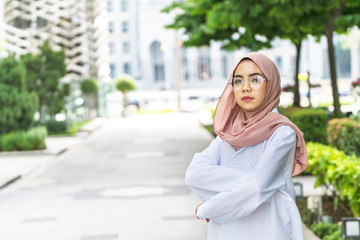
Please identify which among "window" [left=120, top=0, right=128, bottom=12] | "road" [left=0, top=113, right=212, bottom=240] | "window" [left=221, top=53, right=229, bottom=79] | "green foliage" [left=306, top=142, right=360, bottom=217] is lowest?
"road" [left=0, top=113, right=212, bottom=240]

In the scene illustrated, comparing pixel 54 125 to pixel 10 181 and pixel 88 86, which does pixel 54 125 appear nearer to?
pixel 88 86

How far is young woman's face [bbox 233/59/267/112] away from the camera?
3.41 m

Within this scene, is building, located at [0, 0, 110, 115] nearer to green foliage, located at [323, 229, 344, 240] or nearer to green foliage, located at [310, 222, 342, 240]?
green foliage, located at [310, 222, 342, 240]

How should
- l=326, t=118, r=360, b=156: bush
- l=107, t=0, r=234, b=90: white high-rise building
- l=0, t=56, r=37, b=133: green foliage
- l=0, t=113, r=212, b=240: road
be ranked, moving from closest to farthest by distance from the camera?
1. l=0, t=113, r=212, b=240: road
2. l=326, t=118, r=360, b=156: bush
3. l=0, t=56, r=37, b=133: green foliage
4. l=107, t=0, r=234, b=90: white high-rise building

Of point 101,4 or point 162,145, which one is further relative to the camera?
point 101,4

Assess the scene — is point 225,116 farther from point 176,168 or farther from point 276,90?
point 176,168

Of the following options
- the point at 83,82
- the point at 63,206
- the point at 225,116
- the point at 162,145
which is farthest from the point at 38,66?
the point at 225,116

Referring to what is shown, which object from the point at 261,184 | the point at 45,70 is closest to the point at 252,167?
the point at 261,184

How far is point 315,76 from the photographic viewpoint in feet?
279

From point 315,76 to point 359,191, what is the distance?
79279 mm

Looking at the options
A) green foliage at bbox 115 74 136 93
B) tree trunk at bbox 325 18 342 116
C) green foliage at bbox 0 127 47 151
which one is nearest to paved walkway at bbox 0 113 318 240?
green foliage at bbox 0 127 47 151

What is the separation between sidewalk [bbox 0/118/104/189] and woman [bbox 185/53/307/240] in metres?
11.0

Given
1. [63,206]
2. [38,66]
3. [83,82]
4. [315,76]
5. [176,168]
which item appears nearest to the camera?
[63,206]

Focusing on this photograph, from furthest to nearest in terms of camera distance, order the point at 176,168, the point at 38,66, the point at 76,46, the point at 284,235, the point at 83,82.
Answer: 1. the point at 76,46
2. the point at 83,82
3. the point at 38,66
4. the point at 176,168
5. the point at 284,235
